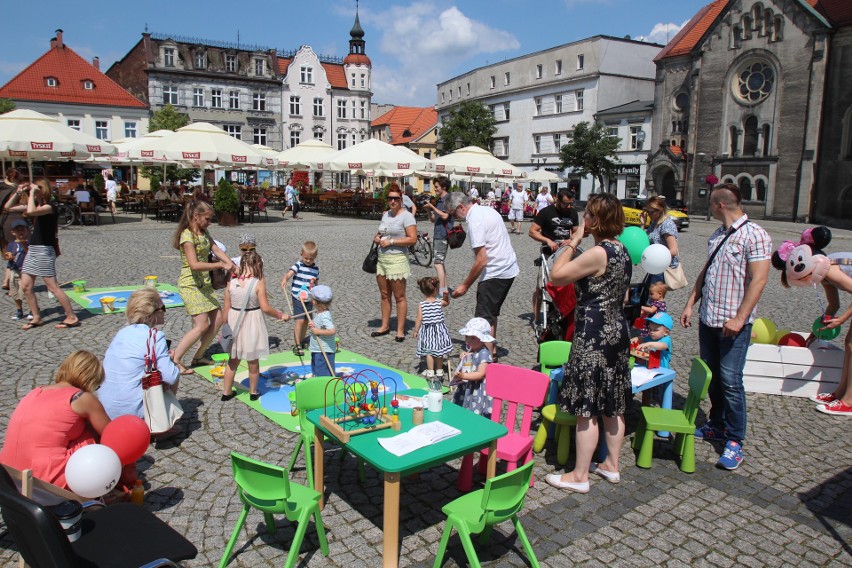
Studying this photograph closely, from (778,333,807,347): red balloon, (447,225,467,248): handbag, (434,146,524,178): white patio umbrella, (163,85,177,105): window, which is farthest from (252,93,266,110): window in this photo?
(778,333,807,347): red balloon

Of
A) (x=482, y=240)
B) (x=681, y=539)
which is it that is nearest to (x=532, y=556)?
(x=681, y=539)

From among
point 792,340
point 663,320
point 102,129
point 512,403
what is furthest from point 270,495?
point 102,129

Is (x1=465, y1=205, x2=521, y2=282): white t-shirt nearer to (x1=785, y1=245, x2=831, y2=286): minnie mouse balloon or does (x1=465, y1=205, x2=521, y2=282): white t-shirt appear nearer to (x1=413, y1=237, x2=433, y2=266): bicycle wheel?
(x1=785, y1=245, x2=831, y2=286): minnie mouse balloon

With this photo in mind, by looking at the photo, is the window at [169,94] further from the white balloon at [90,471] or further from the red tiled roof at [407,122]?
the white balloon at [90,471]

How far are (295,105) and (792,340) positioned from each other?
191 ft

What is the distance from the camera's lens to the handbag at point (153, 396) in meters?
4.61

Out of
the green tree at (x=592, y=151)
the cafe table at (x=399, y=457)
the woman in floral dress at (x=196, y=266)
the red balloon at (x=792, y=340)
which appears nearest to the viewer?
the cafe table at (x=399, y=457)

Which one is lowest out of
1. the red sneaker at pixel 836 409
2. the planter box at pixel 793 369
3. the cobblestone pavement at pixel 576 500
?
the cobblestone pavement at pixel 576 500

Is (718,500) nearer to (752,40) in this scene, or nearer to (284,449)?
(284,449)

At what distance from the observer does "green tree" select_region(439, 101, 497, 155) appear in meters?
54.3

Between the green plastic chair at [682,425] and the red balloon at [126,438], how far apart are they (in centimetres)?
352

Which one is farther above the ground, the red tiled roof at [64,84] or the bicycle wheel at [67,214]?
the red tiled roof at [64,84]

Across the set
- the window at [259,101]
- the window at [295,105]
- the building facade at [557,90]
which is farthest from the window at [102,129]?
the building facade at [557,90]

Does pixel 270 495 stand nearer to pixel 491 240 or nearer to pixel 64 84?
pixel 491 240
